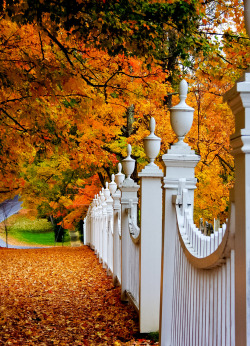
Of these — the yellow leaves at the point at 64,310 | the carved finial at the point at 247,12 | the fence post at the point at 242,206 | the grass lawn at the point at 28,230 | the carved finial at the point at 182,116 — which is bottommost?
the grass lawn at the point at 28,230

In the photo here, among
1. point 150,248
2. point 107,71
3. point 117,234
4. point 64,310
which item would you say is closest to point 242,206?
point 150,248

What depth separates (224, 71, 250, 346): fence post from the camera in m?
2.21

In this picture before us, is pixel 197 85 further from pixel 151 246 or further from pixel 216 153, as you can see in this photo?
pixel 151 246

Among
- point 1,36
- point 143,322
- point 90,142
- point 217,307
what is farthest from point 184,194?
point 90,142

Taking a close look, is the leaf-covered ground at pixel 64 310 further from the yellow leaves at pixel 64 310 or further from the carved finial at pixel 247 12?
the carved finial at pixel 247 12

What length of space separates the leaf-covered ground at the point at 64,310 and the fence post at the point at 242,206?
4.08 meters

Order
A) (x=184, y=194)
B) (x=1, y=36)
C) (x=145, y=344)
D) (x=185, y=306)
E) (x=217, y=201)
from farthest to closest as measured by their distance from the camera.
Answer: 1. (x=217, y=201)
2. (x=1, y=36)
3. (x=145, y=344)
4. (x=184, y=194)
5. (x=185, y=306)

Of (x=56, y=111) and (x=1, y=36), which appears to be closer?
(x=1, y=36)

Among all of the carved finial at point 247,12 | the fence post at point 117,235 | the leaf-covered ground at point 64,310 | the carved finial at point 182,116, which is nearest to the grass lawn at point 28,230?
the leaf-covered ground at point 64,310

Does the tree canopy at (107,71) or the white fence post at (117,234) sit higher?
the tree canopy at (107,71)

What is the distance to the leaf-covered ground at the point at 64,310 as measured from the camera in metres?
6.71

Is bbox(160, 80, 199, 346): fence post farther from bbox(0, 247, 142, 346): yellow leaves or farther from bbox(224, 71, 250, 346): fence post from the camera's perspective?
bbox(224, 71, 250, 346): fence post

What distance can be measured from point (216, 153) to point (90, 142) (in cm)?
652

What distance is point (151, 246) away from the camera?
6.68 metres
